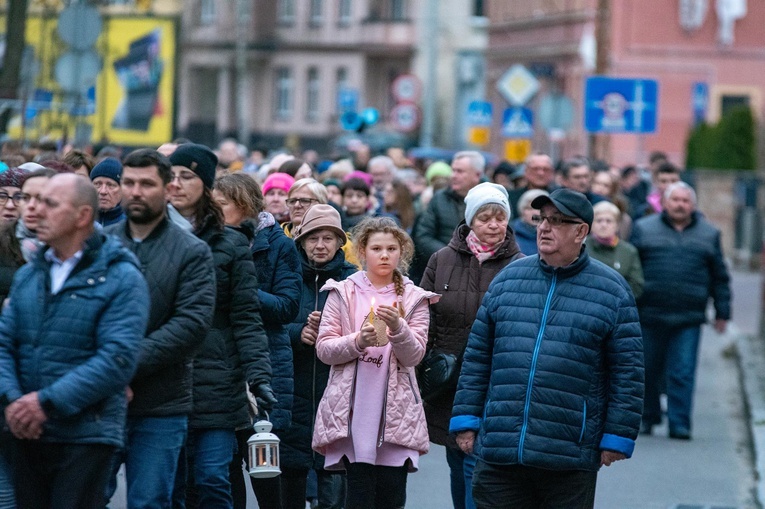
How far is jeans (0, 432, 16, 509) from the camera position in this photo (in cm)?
676

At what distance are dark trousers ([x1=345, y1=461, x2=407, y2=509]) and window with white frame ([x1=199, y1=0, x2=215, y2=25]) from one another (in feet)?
239

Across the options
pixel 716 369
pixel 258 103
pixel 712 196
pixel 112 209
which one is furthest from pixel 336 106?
pixel 112 209

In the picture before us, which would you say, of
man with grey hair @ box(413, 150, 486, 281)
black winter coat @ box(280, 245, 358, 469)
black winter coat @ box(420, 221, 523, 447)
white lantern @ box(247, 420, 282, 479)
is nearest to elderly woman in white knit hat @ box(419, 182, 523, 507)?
black winter coat @ box(420, 221, 523, 447)

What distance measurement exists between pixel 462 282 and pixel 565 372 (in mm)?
2073

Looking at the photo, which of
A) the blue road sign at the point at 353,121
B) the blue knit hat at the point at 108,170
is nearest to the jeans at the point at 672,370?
the blue knit hat at the point at 108,170

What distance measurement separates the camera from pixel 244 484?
851 centimetres

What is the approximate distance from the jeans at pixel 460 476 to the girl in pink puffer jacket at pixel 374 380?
0.56 meters

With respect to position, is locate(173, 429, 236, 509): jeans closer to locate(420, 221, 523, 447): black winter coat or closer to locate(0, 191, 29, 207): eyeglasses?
locate(0, 191, 29, 207): eyeglasses

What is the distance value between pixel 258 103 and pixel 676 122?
1341 inches

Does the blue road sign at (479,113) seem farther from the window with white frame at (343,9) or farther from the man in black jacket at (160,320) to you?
the window with white frame at (343,9)

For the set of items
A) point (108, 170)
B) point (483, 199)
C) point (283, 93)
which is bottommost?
point (483, 199)

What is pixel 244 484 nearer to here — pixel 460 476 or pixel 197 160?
pixel 460 476

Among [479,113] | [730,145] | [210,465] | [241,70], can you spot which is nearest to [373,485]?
[210,465]

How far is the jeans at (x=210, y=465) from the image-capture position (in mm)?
7570
